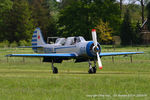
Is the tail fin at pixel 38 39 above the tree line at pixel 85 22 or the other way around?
the other way around

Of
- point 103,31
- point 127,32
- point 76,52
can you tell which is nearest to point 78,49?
point 76,52

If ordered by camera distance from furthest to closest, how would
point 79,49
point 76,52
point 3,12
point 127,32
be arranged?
point 3,12 → point 127,32 → point 76,52 → point 79,49

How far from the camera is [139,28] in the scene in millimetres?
97938

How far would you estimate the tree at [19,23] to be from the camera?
117562 mm

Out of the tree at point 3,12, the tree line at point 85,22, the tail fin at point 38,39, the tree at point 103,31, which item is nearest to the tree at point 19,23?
the tree line at point 85,22

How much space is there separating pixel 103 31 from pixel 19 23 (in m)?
25.6

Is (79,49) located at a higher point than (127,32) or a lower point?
lower

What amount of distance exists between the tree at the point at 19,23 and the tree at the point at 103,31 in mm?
21838

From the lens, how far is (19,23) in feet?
393

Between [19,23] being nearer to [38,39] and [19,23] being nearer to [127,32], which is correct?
[127,32]

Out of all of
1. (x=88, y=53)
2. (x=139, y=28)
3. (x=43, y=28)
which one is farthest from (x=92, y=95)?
(x=43, y=28)

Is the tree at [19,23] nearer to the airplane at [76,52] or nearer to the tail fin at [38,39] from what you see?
the tail fin at [38,39]

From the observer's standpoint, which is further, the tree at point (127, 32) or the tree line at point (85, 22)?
the tree line at point (85, 22)

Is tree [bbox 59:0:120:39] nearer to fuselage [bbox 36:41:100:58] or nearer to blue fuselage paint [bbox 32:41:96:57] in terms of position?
blue fuselage paint [bbox 32:41:96:57]
